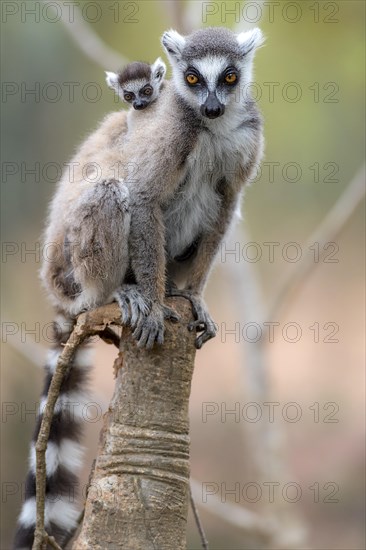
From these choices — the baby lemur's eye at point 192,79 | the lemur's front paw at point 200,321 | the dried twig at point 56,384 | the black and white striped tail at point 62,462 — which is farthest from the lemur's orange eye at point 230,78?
the black and white striped tail at point 62,462

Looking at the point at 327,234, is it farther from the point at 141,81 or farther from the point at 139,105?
the point at 139,105

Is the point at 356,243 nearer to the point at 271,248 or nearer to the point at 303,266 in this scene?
the point at 271,248

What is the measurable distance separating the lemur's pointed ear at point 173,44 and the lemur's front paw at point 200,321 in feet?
4.01

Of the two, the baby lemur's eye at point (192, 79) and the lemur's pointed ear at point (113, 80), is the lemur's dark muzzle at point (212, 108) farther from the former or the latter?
the lemur's pointed ear at point (113, 80)

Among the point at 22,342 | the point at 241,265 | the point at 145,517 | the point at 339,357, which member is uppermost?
the point at 339,357

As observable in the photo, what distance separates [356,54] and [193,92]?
6.07 metres

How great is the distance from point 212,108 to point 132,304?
971mm

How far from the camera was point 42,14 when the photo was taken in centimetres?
1005

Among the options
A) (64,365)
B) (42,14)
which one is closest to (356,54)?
(42,14)

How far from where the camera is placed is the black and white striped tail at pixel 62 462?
12.2 ft

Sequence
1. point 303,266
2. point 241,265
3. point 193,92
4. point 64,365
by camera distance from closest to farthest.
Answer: point 64,365
point 193,92
point 303,266
point 241,265

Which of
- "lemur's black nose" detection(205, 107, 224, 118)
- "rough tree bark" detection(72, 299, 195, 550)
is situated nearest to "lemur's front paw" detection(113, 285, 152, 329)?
"rough tree bark" detection(72, 299, 195, 550)

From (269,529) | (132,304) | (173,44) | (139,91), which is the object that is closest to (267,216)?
(269,529)

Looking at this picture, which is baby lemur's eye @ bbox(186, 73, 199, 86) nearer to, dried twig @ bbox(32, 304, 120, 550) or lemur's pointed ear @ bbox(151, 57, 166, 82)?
lemur's pointed ear @ bbox(151, 57, 166, 82)
